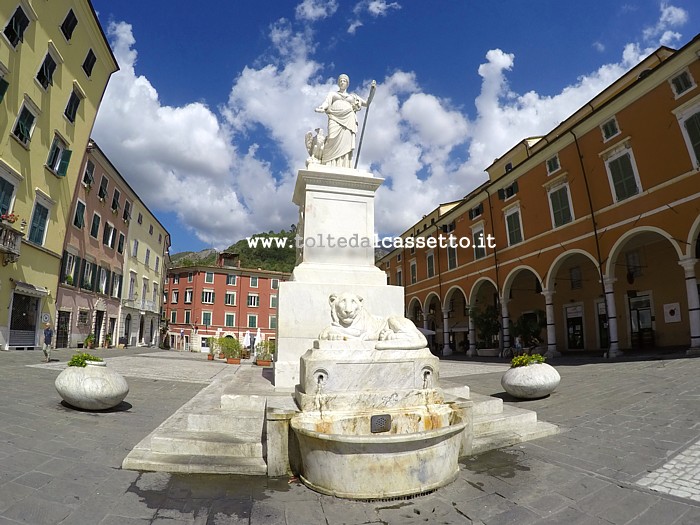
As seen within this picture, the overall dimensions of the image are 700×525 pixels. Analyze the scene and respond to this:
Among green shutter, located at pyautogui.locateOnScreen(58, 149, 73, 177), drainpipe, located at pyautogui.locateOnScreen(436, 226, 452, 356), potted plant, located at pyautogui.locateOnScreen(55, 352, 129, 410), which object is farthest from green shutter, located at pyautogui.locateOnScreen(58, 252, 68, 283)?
drainpipe, located at pyautogui.locateOnScreen(436, 226, 452, 356)

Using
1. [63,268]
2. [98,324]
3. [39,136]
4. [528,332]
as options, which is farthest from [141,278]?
[528,332]

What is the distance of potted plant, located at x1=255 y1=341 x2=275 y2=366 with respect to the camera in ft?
53.5

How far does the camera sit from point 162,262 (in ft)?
142

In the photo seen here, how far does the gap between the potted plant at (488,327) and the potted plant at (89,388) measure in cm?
2386

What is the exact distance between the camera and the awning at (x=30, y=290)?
16.5 meters

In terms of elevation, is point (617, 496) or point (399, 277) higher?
point (399, 277)

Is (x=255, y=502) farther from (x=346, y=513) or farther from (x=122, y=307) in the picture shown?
(x=122, y=307)

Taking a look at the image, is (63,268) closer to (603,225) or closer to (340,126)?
(340,126)

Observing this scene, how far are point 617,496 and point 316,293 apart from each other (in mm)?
4180

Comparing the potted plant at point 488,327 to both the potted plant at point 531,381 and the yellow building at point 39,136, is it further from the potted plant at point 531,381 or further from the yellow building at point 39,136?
the yellow building at point 39,136

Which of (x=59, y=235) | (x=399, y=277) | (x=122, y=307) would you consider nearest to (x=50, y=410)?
(x=59, y=235)

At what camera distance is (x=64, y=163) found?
1950cm

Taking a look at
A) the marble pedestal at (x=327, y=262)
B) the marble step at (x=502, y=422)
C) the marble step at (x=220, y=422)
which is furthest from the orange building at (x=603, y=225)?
the marble step at (x=220, y=422)

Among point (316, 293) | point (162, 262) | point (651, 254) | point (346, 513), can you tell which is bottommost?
point (346, 513)
